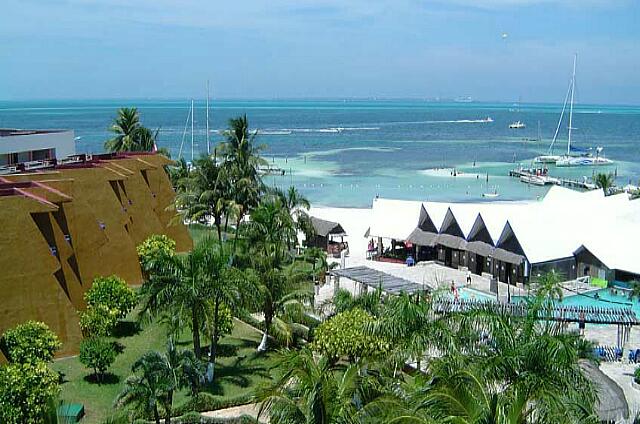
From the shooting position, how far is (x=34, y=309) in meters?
19.9

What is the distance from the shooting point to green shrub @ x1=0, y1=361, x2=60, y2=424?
15703mm

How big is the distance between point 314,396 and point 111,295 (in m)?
14.0

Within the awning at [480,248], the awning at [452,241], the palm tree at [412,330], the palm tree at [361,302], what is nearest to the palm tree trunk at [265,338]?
the palm tree at [361,302]

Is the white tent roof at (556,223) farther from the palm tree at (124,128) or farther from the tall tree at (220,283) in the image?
the palm tree at (124,128)

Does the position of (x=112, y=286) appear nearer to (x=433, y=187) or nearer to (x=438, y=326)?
(x=438, y=326)

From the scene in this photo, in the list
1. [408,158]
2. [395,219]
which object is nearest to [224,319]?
[395,219]

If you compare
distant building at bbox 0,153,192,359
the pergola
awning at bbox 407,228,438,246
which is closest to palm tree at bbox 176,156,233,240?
distant building at bbox 0,153,192,359

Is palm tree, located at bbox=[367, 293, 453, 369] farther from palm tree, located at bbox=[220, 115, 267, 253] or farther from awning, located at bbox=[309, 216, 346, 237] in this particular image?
awning, located at bbox=[309, 216, 346, 237]

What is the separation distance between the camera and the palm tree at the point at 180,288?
18.6m

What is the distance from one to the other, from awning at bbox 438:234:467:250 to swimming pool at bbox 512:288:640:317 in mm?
5471

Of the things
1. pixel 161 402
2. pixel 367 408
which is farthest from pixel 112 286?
pixel 367 408

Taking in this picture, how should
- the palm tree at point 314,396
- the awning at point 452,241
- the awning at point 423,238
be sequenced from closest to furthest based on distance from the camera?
the palm tree at point 314,396 < the awning at point 452,241 < the awning at point 423,238

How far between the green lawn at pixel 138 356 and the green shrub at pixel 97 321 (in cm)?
99

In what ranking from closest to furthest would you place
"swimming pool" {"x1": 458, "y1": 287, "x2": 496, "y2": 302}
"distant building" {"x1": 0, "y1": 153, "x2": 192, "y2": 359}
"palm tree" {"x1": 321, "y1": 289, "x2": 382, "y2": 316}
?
1. "palm tree" {"x1": 321, "y1": 289, "x2": 382, "y2": 316}
2. "distant building" {"x1": 0, "y1": 153, "x2": 192, "y2": 359}
3. "swimming pool" {"x1": 458, "y1": 287, "x2": 496, "y2": 302}
